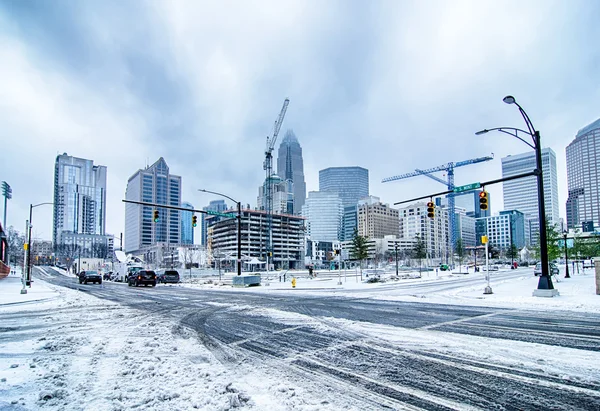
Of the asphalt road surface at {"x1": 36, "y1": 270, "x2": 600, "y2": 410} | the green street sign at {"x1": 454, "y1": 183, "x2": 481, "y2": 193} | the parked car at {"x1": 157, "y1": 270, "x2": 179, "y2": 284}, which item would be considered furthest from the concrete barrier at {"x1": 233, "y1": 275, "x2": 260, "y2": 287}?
the asphalt road surface at {"x1": 36, "y1": 270, "x2": 600, "y2": 410}

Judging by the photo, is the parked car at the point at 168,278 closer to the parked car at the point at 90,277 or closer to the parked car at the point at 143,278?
the parked car at the point at 90,277

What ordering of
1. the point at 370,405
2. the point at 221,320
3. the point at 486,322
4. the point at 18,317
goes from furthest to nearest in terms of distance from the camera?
the point at 18,317
the point at 221,320
the point at 486,322
the point at 370,405

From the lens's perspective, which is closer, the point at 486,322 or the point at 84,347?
the point at 84,347

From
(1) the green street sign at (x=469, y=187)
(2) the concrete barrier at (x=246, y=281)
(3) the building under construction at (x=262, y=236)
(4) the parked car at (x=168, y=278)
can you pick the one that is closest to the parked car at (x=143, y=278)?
(4) the parked car at (x=168, y=278)

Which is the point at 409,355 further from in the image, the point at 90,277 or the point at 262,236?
the point at 262,236

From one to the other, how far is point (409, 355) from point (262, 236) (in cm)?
18192

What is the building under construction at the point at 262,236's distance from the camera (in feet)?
589

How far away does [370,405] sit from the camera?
184 inches

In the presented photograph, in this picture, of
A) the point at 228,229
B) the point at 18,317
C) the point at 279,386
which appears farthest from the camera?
the point at 228,229

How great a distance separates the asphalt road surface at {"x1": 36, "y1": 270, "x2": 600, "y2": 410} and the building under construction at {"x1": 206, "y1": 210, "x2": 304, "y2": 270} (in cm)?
16449

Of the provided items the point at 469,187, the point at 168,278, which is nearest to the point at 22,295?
the point at 168,278

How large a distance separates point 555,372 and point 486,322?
5.38m

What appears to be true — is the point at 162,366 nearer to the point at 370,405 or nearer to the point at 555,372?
the point at 370,405

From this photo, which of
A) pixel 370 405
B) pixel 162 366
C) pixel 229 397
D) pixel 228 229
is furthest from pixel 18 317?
pixel 228 229
